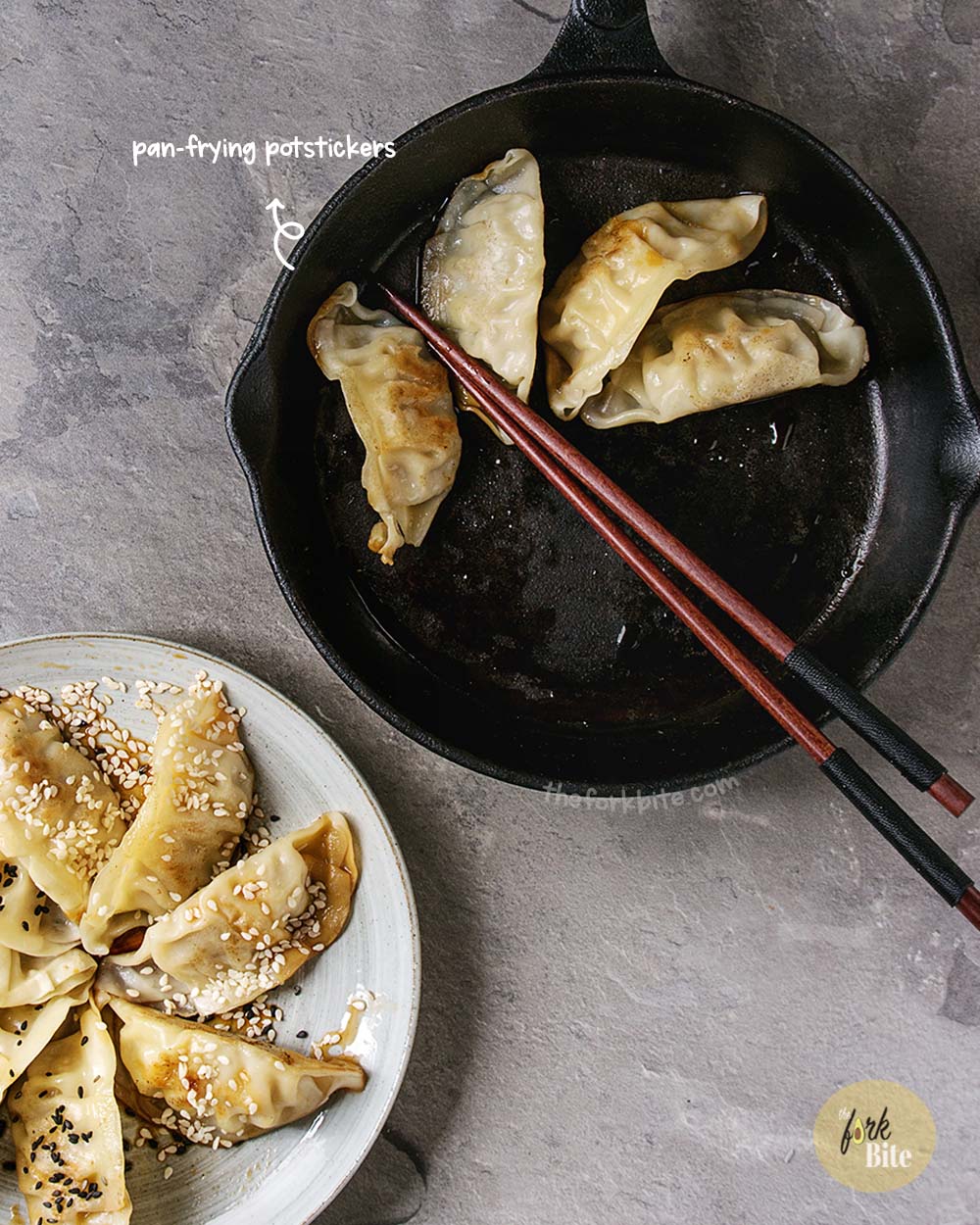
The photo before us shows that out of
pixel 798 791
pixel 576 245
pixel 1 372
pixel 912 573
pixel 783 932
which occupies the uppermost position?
pixel 576 245

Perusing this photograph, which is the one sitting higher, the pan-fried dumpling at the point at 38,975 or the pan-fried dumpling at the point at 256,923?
the pan-fried dumpling at the point at 256,923

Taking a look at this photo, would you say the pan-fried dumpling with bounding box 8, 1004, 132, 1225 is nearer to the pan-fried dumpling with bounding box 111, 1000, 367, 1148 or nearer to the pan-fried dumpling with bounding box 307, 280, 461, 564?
the pan-fried dumpling with bounding box 111, 1000, 367, 1148

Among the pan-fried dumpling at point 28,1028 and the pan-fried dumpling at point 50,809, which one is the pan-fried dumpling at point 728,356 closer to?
the pan-fried dumpling at point 50,809

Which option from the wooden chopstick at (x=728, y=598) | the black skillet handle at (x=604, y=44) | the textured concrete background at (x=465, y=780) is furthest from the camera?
the textured concrete background at (x=465, y=780)

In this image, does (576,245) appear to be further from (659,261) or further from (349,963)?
(349,963)

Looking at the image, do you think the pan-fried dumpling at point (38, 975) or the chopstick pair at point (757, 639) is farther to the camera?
the pan-fried dumpling at point (38, 975)

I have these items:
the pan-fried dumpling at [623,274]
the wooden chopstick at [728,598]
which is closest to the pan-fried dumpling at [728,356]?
the pan-fried dumpling at [623,274]

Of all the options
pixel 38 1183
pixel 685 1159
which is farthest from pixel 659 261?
pixel 38 1183
